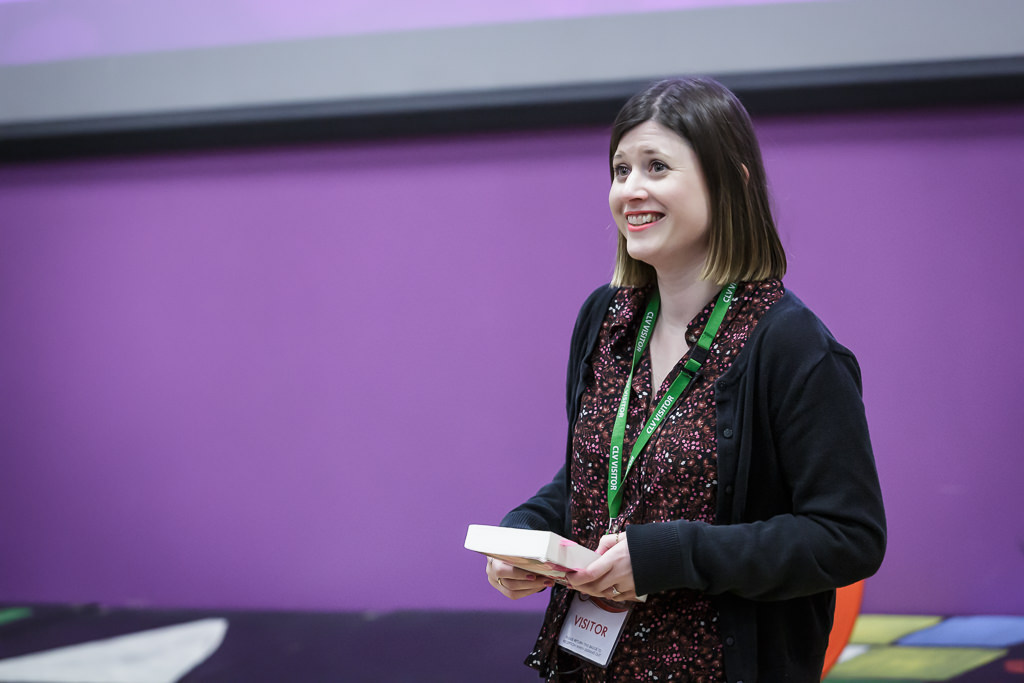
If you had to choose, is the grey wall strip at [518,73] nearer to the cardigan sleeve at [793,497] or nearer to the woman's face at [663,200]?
the woman's face at [663,200]

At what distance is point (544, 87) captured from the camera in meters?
2.76

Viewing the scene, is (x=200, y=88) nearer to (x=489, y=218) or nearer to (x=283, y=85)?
(x=283, y=85)

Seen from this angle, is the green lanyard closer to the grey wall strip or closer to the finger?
the finger

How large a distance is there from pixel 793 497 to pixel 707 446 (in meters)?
Result: 0.11

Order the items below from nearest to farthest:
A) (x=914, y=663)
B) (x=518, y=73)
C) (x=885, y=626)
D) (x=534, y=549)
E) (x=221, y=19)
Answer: (x=534, y=549)
(x=914, y=663)
(x=885, y=626)
(x=518, y=73)
(x=221, y=19)

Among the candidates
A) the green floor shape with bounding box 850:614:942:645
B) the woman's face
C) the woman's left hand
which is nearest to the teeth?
the woman's face

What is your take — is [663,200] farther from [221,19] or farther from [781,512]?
[221,19]

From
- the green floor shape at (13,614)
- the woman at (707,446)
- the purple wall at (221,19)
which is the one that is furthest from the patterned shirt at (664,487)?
the green floor shape at (13,614)

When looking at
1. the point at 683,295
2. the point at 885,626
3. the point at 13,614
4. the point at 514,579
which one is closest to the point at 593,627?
the point at 514,579

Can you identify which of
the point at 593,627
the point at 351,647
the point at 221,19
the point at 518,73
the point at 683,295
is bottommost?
the point at 351,647

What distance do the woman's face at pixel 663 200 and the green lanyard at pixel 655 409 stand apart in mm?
78

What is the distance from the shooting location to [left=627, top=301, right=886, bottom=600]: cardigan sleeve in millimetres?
939

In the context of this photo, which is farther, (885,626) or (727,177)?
(885,626)

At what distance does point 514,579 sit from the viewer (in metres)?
1.09
